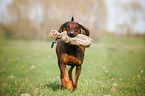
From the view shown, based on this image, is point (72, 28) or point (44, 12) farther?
point (44, 12)

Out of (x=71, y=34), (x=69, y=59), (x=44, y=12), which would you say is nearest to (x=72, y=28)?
(x=71, y=34)

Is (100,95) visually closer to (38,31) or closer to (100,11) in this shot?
(38,31)

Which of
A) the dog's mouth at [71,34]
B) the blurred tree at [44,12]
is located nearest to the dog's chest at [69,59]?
the dog's mouth at [71,34]

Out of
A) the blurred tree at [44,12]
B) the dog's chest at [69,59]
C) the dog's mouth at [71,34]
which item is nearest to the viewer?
the dog's mouth at [71,34]

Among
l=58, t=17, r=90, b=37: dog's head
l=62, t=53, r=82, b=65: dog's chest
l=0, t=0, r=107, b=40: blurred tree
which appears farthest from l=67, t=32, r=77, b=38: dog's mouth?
l=0, t=0, r=107, b=40: blurred tree

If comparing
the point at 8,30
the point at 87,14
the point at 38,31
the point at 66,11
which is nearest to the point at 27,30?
the point at 38,31

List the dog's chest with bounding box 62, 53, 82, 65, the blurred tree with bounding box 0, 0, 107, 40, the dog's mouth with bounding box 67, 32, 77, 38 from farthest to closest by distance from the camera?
the blurred tree with bounding box 0, 0, 107, 40, the dog's chest with bounding box 62, 53, 82, 65, the dog's mouth with bounding box 67, 32, 77, 38

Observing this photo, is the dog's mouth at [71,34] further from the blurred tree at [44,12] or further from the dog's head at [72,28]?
the blurred tree at [44,12]

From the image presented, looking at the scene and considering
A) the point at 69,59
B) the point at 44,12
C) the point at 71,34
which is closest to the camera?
the point at 71,34

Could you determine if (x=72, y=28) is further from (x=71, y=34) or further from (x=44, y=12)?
(x=44, y=12)

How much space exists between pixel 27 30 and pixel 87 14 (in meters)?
17.6

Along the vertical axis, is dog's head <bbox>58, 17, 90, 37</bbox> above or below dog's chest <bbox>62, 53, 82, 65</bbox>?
above

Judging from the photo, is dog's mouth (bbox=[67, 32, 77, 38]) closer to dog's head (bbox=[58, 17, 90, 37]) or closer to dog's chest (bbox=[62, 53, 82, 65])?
dog's head (bbox=[58, 17, 90, 37])

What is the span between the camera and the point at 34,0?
1555 inches
